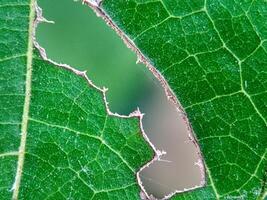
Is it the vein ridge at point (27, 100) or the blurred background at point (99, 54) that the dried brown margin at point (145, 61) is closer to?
the vein ridge at point (27, 100)

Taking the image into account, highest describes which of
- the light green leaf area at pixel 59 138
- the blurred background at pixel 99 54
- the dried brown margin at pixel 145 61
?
the dried brown margin at pixel 145 61

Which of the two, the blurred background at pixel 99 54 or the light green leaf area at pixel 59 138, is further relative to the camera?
the blurred background at pixel 99 54

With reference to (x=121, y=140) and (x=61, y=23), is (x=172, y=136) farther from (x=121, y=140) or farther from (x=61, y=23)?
(x=121, y=140)

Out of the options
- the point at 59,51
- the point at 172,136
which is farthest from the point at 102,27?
the point at 172,136

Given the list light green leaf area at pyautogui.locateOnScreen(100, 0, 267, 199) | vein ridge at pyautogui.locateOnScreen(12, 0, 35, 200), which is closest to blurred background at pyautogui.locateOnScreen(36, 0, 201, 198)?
vein ridge at pyautogui.locateOnScreen(12, 0, 35, 200)

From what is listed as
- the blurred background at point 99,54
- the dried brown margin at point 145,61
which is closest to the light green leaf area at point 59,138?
the dried brown margin at point 145,61

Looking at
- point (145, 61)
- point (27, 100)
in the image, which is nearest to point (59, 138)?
point (27, 100)
